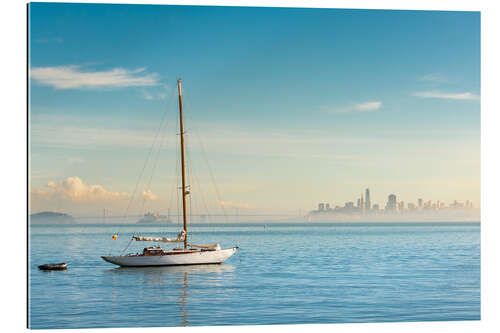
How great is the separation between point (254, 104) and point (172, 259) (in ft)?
16.1

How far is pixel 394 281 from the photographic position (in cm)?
1343

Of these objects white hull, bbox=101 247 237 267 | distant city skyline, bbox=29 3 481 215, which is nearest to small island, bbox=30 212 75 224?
distant city skyline, bbox=29 3 481 215

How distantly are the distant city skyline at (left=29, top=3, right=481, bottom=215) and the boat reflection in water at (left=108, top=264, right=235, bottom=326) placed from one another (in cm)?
141

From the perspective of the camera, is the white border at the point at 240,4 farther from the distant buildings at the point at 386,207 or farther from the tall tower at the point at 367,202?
the tall tower at the point at 367,202

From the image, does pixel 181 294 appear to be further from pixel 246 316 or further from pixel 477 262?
pixel 477 262

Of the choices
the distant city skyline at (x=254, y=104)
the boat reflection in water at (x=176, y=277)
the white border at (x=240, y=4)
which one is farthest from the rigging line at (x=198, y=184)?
the white border at (x=240, y=4)

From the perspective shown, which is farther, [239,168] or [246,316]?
[239,168]

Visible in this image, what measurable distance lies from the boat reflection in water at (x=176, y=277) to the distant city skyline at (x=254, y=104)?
1.41 metres

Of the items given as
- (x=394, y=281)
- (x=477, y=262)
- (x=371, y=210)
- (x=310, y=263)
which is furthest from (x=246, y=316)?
(x=477, y=262)

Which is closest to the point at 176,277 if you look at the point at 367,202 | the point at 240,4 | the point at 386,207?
the point at 367,202

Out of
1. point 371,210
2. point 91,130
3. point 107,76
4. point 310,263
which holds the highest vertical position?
point 107,76

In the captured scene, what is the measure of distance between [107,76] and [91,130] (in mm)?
1019

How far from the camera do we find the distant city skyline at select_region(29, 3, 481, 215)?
9.81m
